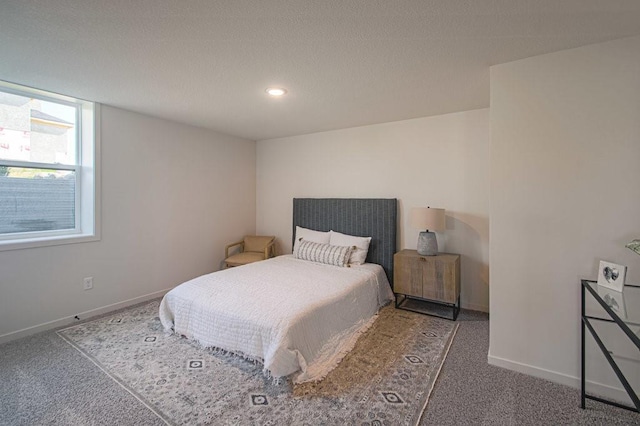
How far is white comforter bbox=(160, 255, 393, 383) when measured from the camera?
Answer: 200 cm

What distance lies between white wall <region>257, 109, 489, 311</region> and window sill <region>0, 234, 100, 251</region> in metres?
2.50

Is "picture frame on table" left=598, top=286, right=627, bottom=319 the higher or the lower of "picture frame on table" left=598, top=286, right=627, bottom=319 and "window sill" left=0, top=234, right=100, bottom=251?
the lower

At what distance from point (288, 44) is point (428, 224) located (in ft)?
7.21

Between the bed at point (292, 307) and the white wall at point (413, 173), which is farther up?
the white wall at point (413, 173)

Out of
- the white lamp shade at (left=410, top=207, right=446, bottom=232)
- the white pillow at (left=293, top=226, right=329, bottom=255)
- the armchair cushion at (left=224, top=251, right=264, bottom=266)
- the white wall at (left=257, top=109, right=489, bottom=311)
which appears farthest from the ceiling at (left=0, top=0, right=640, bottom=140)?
the armchair cushion at (left=224, top=251, right=264, bottom=266)

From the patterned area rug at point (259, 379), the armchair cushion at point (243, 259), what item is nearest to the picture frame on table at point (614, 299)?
the patterned area rug at point (259, 379)

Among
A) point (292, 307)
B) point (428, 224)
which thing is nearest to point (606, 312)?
point (428, 224)

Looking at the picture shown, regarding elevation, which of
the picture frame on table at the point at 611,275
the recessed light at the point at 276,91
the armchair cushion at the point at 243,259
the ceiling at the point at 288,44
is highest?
the recessed light at the point at 276,91

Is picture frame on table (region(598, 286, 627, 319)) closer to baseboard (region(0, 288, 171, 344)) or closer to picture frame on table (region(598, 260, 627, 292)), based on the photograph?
picture frame on table (region(598, 260, 627, 292))

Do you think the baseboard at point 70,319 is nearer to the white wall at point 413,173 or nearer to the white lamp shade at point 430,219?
the white wall at point 413,173

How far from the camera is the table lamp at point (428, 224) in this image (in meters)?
3.04

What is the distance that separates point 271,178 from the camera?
15.7 feet

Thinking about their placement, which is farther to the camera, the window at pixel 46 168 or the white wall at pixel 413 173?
the white wall at pixel 413 173

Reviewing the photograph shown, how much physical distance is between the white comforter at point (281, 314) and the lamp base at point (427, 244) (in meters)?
0.64
